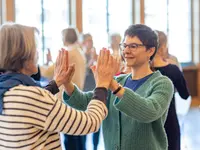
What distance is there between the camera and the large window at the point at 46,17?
23.4 feet

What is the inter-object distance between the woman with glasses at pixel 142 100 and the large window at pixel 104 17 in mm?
6035

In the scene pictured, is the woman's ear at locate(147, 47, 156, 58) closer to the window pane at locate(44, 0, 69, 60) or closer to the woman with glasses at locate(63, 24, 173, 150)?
the woman with glasses at locate(63, 24, 173, 150)

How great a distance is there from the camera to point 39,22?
734 centimetres

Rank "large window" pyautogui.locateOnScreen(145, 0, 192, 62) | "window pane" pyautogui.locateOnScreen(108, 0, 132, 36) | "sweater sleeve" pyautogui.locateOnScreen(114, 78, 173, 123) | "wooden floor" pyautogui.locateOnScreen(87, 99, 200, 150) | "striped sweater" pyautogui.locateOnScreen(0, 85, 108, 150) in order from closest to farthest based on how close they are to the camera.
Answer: "striped sweater" pyautogui.locateOnScreen(0, 85, 108, 150) < "sweater sleeve" pyautogui.locateOnScreen(114, 78, 173, 123) < "wooden floor" pyautogui.locateOnScreen(87, 99, 200, 150) < "window pane" pyautogui.locateOnScreen(108, 0, 132, 36) < "large window" pyautogui.locateOnScreen(145, 0, 192, 62)

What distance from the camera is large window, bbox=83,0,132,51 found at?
26.1ft

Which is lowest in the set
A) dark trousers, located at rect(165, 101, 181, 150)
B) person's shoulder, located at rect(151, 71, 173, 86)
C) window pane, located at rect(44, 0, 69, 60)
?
dark trousers, located at rect(165, 101, 181, 150)

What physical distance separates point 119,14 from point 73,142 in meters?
5.02

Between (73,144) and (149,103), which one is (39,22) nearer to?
(73,144)

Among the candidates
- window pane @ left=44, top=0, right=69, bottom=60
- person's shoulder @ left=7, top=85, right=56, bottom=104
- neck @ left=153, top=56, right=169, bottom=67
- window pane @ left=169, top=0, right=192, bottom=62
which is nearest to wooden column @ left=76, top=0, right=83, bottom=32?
window pane @ left=44, top=0, right=69, bottom=60

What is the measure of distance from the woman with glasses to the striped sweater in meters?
0.26

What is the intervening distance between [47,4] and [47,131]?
6299 millimetres

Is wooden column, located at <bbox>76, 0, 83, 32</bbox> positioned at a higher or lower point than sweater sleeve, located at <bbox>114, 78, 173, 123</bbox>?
higher

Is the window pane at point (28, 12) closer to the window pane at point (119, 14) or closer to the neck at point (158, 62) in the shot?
the window pane at point (119, 14)

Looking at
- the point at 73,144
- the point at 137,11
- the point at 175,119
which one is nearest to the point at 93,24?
the point at 137,11
